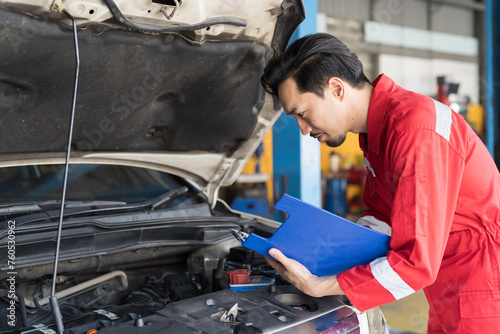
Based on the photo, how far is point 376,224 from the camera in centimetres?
157

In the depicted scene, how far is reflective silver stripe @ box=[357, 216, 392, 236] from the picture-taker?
60.4 inches

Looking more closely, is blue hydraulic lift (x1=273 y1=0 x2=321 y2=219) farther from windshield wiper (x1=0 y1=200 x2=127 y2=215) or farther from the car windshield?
windshield wiper (x1=0 y1=200 x2=127 y2=215)

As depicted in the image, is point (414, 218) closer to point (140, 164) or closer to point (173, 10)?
point (173, 10)

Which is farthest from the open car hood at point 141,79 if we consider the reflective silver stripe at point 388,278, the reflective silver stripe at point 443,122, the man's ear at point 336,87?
the reflective silver stripe at point 388,278

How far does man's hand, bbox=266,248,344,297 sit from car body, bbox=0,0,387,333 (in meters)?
0.11

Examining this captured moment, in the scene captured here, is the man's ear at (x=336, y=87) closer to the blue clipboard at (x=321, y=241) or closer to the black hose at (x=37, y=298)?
the blue clipboard at (x=321, y=241)

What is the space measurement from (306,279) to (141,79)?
2.74ft

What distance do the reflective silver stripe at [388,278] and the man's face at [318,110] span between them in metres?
0.39

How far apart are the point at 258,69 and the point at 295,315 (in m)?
0.87

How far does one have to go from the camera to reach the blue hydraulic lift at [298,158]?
11.7 feet

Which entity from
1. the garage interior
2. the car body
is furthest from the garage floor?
the car body

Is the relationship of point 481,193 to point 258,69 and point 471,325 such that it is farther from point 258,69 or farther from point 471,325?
point 258,69

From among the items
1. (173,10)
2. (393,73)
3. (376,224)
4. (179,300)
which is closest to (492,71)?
(393,73)

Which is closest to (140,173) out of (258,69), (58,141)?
(58,141)
